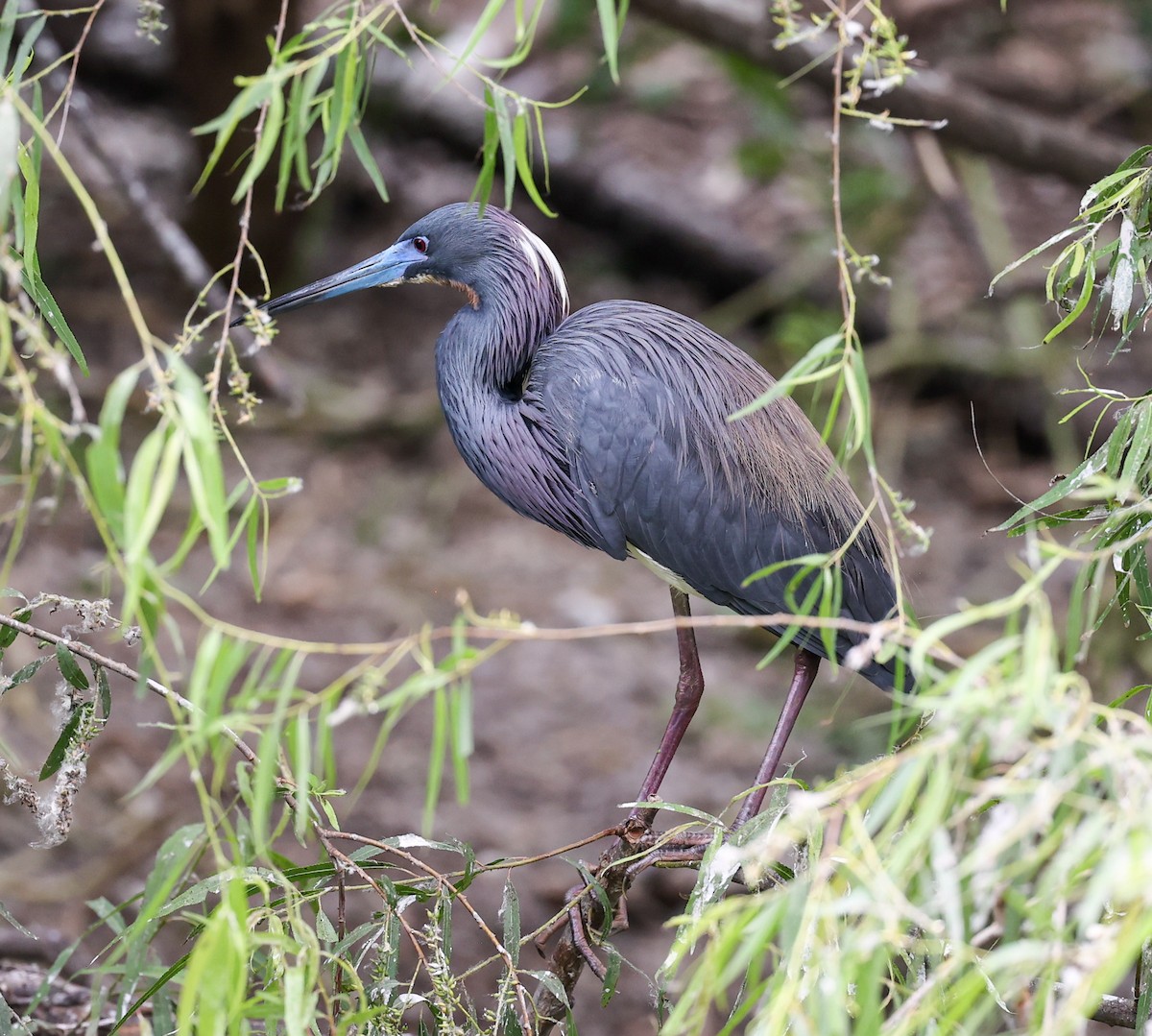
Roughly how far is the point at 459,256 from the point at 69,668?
1.06 m

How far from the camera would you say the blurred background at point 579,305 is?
12.8 feet

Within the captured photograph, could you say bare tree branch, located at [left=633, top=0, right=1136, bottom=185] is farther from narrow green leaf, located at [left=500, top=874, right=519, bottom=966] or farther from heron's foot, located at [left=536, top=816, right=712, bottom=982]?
narrow green leaf, located at [left=500, top=874, right=519, bottom=966]

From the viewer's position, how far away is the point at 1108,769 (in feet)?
3.23

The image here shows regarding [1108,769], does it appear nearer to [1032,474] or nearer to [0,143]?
[0,143]

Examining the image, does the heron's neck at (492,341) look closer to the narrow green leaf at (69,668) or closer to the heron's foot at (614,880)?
the heron's foot at (614,880)

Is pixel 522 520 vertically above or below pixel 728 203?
below

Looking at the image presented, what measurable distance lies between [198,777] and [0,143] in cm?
53

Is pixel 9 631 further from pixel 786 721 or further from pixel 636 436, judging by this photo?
pixel 786 721

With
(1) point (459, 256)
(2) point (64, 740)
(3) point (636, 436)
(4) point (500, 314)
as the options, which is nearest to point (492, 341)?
(4) point (500, 314)

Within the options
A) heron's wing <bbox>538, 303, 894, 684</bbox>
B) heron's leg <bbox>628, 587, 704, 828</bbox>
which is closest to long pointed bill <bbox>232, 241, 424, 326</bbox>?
heron's wing <bbox>538, 303, 894, 684</bbox>

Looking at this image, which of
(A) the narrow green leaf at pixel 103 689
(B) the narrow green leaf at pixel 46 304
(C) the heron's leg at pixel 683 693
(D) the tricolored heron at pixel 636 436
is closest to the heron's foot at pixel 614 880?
(D) the tricolored heron at pixel 636 436

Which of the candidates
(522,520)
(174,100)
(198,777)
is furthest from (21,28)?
(198,777)

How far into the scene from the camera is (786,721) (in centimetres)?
231

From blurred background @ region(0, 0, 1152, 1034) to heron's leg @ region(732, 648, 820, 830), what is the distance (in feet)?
4.39
